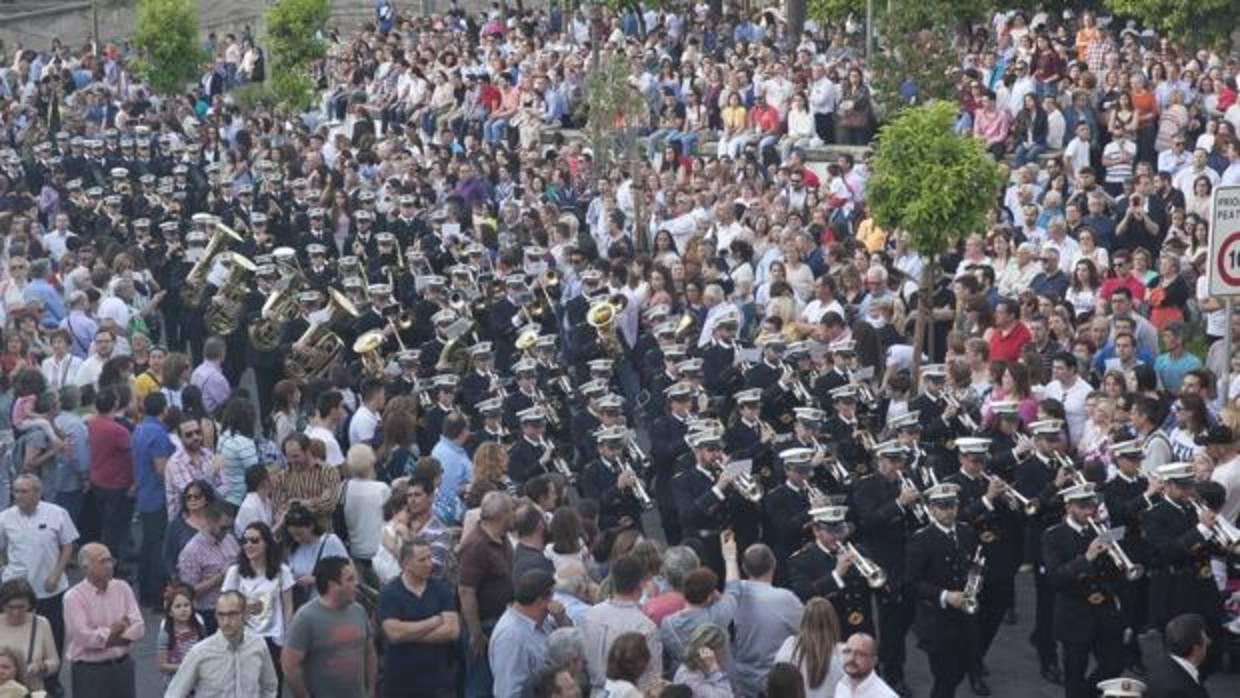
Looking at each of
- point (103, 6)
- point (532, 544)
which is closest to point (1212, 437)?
point (532, 544)

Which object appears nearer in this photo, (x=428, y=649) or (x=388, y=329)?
(x=428, y=649)

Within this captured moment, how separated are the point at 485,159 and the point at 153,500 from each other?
1441cm

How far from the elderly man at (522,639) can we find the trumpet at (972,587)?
3.26 m

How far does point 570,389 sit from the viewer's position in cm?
2170

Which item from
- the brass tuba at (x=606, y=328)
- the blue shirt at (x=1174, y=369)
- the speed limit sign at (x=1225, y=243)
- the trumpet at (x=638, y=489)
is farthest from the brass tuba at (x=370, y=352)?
the speed limit sign at (x=1225, y=243)

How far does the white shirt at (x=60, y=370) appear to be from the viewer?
848 inches

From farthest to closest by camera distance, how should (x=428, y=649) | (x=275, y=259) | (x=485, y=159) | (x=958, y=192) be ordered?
(x=485, y=159)
(x=275, y=259)
(x=958, y=192)
(x=428, y=649)

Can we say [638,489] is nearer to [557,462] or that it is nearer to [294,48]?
[557,462]

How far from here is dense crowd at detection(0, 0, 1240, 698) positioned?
14789 mm

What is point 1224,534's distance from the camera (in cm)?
1694

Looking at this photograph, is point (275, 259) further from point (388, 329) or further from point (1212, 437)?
point (1212, 437)

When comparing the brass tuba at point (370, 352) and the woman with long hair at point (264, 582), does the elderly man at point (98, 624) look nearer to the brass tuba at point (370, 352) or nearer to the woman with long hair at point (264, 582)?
the woman with long hair at point (264, 582)

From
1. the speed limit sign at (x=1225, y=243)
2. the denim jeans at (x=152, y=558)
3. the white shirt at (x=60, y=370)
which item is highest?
the speed limit sign at (x=1225, y=243)

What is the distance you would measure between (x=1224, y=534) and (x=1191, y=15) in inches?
641
